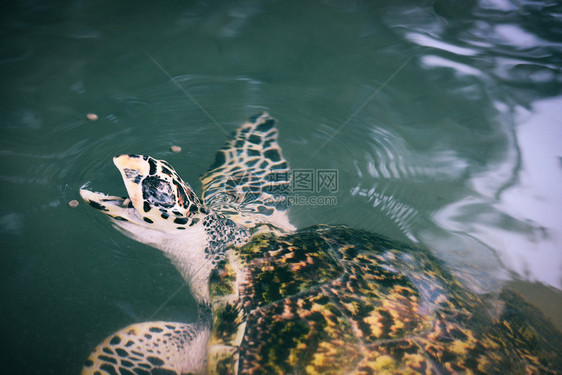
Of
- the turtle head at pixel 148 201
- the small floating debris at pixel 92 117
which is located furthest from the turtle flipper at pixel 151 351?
the small floating debris at pixel 92 117

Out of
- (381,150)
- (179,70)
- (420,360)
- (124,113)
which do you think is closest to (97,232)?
(124,113)

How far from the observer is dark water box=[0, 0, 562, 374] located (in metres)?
2.29

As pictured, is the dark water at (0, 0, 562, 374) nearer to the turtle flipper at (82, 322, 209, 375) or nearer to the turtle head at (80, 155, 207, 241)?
the turtle flipper at (82, 322, 209, 375)

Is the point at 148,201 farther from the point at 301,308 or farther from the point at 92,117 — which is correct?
the point at 92,117

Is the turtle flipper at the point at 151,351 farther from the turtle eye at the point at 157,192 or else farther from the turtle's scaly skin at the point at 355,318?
the turtle eye at the point at 157,192

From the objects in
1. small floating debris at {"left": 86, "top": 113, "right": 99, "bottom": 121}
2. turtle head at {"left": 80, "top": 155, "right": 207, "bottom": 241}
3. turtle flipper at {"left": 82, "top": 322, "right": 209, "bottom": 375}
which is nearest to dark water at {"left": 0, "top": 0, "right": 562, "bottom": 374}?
small floating debris at {"left": 86, "top": 113, "right": 99, "bottom": 121}

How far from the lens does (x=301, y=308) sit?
155cm

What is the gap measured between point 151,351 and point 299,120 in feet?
7.30

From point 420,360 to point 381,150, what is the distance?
1.94m

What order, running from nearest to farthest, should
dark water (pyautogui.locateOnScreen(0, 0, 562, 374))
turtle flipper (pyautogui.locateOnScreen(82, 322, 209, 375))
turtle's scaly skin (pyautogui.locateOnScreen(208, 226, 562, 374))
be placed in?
1. turtle's scaly skin (pyautogui.locateOnScreen(208, 226, 562, 374))
2. turtle flipper (pyautogui.locateOnScreen(82, 322, 209, 375))
3. dark water (pyautogui.locateOnScreen(0, 0, 562, 374))

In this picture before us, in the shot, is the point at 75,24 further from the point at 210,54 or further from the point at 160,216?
the point at 160,216

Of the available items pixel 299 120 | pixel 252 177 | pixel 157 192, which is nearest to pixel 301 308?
pixel 157 192

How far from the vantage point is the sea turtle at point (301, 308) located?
143 centimetres

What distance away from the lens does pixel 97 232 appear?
233 cm
